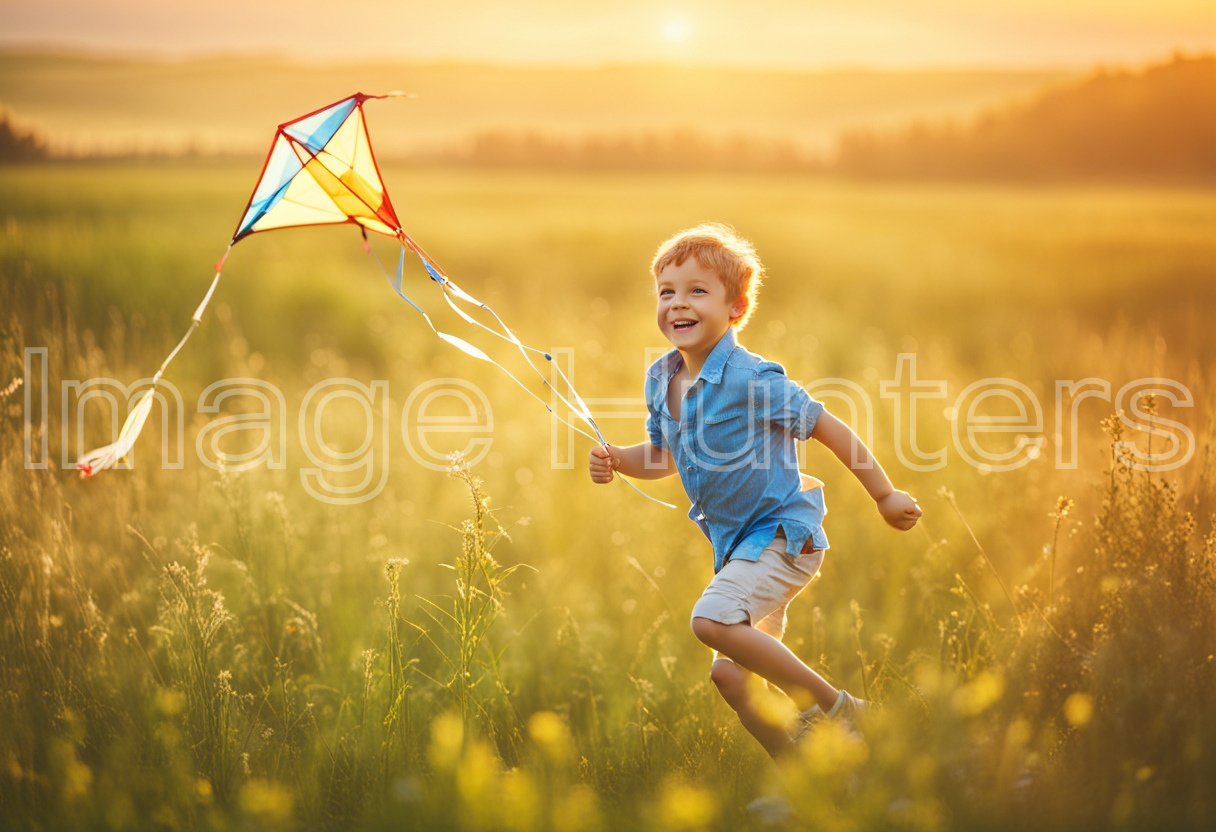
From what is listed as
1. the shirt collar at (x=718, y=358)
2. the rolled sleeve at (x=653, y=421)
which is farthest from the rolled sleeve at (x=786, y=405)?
the rolled sleeve at (x=653, y=421)

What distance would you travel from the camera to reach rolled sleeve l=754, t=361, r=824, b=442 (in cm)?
269

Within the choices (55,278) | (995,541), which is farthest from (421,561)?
(55,278)

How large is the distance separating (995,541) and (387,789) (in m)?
2.99

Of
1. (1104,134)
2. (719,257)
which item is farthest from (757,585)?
(1104,134)

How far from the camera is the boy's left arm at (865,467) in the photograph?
103 inches

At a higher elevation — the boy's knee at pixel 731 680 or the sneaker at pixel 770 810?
A: the boy's knee at pixel 731 680

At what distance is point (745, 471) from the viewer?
8.95ft

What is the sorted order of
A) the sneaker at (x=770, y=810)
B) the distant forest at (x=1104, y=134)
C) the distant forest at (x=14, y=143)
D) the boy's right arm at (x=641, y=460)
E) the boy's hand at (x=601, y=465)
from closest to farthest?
the sneaker at (x=770, y=810)
the boy's hand at (x=601, y=465)
the boy's right arm at (x=641, y=460)
the distant forest at (x=14, y=143)
the distant forest at (x=1104, y=134)

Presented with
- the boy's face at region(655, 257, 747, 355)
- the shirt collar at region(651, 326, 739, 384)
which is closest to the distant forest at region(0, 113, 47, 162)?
the boy's face at region(655, 257, 747, 355)

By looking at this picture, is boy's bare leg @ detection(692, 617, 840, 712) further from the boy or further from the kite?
the kite

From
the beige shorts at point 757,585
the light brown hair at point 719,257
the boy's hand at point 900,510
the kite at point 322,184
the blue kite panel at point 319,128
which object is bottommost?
the beige shorts at point 757,585

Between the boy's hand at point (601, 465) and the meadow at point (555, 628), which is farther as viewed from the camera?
the boy's hand at point (601, 465)

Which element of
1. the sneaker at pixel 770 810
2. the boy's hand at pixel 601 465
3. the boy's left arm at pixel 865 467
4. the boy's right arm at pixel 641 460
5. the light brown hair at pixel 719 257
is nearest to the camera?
the sneaker at pixel 770 810

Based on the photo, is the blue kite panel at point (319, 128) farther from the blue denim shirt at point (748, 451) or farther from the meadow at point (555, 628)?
the blue denim shirt at point (748, 451)
